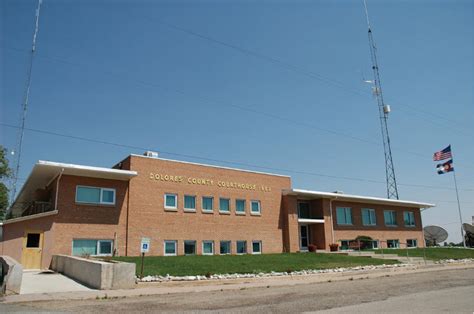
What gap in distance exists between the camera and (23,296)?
12953 mm

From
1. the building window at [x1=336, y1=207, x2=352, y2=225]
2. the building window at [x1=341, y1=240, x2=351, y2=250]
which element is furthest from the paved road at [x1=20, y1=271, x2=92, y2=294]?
the building window at [x1=336, y1=207, x2=352, y2=225]

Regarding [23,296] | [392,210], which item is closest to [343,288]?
[23,296]

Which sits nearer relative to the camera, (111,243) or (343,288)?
(343,288)

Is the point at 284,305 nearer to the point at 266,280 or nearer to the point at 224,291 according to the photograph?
the point at 224,291

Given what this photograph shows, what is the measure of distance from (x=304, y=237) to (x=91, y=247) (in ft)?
59.1

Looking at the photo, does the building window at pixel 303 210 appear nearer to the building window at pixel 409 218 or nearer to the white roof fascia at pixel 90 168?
the building window at pixel 409 218

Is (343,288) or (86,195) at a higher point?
(86,195)

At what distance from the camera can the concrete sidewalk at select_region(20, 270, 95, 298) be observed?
1433cm

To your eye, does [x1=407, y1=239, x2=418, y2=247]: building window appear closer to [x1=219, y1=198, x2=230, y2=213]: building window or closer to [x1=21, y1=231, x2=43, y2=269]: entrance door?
[x1=219, y1=198, x2=230, y2=213]: building window

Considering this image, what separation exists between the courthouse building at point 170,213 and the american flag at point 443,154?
27.0 feet

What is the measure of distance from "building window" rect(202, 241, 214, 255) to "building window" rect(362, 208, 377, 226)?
16.5 m

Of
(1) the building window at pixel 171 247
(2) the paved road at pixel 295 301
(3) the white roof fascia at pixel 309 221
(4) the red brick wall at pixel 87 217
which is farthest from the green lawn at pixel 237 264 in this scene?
(3) the white roof fascia at pixel 309 221

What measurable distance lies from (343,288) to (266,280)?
3492 millimetres

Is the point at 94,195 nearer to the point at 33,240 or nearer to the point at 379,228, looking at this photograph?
the point at 33,240
